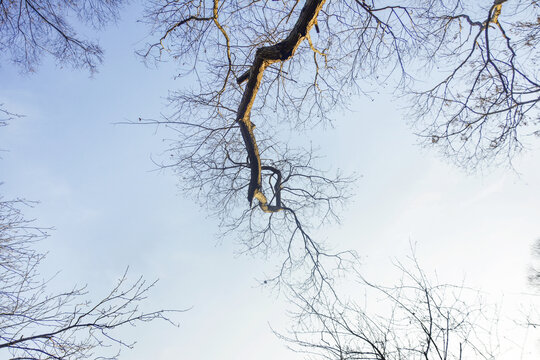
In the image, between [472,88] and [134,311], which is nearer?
[134,311]

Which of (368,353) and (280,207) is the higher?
(280,207)

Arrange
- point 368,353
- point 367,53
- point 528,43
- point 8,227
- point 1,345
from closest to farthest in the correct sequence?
point 1,345 → point 368,353 → point 8,227 → point 528,43 → point 367,53

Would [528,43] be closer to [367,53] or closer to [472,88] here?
[472,88]

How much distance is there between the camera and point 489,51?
489 cm

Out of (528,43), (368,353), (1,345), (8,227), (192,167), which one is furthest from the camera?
(192,167)

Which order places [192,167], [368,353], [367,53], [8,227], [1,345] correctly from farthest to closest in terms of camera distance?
[192,167] → [367,53] → [8,227] → [368,353] → [1,345]

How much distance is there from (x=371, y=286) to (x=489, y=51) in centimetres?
424

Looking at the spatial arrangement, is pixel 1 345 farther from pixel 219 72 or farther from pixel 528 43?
pixel 528 43

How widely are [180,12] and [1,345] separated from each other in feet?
16.4

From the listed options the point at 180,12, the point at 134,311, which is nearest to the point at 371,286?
the point at 134,311

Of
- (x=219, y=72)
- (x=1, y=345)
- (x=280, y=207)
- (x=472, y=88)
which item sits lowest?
(x=1, y=345)

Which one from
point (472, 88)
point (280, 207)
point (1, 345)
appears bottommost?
point (1, 345)

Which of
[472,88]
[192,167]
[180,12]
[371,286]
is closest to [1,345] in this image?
[371,286]

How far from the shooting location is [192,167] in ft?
20.9
